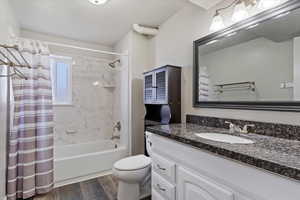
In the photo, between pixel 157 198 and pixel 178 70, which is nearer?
pixel 157 198

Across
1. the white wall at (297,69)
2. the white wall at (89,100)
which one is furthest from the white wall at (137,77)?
the white wall at (297,69)

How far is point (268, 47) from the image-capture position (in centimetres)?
120

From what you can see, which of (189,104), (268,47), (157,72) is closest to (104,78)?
(157,72)

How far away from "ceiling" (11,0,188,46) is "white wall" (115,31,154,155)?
29 centimetres

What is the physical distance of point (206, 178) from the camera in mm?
913

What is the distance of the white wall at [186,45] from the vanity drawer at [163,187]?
0.79 meters

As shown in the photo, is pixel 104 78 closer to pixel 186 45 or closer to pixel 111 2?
pixel 111 2

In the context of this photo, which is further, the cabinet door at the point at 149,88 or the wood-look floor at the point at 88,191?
the cabinet door at the point at 149,88

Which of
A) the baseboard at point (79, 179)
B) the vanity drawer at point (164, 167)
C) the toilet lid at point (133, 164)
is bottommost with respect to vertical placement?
the baseboard at point (79, 179)

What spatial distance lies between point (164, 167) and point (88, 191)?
128 cm

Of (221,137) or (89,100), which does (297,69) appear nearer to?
(221,137)

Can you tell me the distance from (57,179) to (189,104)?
1948 millimetres

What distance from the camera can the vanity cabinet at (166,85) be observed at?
75.0 inches

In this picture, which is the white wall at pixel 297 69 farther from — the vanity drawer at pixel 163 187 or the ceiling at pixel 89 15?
the ceiling at pixel 89 15
